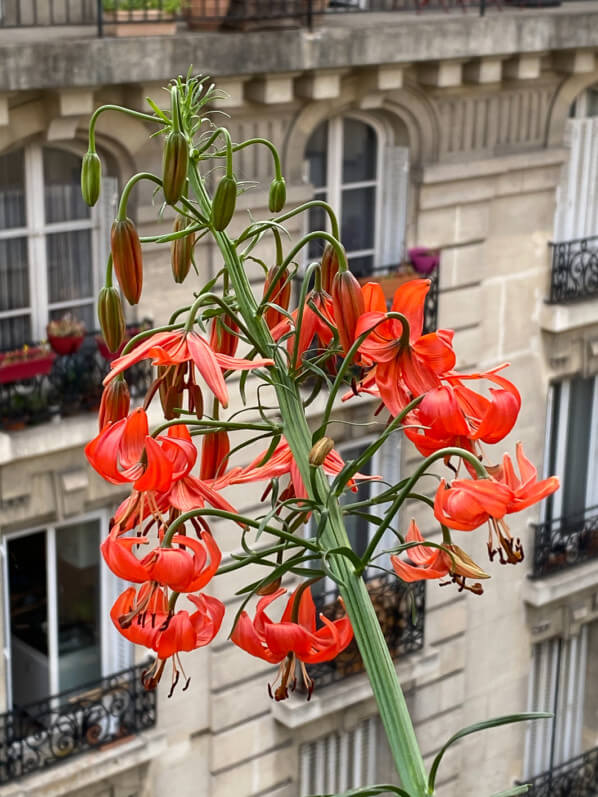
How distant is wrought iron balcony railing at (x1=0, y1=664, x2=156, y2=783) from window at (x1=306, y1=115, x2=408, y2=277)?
478cm

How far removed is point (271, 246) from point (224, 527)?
8.94 feet

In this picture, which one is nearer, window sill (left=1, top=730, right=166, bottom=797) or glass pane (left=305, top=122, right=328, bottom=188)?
window sill (left=1, top=730, right=166, bottom=797)

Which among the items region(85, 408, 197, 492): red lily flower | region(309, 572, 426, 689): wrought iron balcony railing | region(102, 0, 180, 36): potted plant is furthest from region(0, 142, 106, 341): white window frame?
region(85, 408, 197, 492): red lily flower

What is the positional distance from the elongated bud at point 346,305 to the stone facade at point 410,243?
26.4 feet

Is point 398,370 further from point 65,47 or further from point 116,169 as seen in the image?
point 116,169

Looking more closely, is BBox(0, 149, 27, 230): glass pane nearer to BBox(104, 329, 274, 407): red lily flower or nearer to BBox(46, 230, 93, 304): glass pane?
BBox(46, 230, 93, 304): glass pane

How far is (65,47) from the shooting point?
1155 centimetres

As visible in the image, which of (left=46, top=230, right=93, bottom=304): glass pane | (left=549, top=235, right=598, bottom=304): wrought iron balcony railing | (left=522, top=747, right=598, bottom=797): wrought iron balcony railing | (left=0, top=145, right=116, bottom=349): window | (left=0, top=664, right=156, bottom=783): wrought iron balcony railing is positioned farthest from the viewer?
(left=522, top=747, right=598, bottom=797): wrought iron balcony railing

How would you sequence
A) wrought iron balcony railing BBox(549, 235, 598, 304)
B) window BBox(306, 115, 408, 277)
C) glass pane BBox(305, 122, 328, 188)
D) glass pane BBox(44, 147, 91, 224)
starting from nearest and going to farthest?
glass pane BBox(44, 147, 91, 224) → glass pane BBox(305, 122, 328, 188) → window BBox(306, 115, 408, 277) → wrought iron balcony railing BBox(549, 235, 598, 304)

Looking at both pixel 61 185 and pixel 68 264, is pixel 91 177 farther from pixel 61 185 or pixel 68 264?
pixel 68 264

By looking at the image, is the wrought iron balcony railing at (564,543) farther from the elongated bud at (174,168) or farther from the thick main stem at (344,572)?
the elongated bud at (174,168)

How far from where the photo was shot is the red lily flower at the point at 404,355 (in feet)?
12.6

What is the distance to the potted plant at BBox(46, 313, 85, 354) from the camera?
492 inches

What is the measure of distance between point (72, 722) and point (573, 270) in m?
7.85
